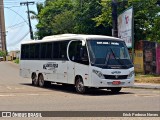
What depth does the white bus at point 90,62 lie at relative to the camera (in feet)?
60.8

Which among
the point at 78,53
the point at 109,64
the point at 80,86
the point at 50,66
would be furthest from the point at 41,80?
the point at 109,64

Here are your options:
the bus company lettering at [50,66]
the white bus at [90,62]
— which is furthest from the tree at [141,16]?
the white bus at [90,62]

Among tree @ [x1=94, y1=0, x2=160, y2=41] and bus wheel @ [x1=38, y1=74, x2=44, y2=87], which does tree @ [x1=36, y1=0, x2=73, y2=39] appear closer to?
tree @ [x1=94, y1=0, x2=160, y2=41]

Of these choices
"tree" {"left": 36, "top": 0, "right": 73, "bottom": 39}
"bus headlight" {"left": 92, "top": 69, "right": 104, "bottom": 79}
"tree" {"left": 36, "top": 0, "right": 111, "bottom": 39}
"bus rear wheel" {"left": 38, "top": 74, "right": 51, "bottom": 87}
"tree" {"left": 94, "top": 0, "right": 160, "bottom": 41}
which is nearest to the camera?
"bus headlight" {"left": 92, "top": 69, "right": 104, "bottom": 79}

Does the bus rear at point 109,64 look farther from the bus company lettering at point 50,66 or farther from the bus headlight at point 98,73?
the bus company lettering at point 50,66

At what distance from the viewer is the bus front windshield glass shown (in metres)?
18.6

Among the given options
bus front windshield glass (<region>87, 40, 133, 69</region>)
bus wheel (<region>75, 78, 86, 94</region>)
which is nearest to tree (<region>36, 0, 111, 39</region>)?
bus front windshield glass (<region>87, 40, 133, 69</region>)

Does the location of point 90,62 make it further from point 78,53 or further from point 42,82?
point 42,82

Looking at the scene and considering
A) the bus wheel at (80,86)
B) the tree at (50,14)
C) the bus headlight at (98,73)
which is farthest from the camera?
the tree at (50,14)

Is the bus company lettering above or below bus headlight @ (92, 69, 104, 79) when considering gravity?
above

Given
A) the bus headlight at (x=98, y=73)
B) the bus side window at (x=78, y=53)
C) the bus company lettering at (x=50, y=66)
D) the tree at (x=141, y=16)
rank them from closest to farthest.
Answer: the bus headlight at (x=98, y=73), the bus side window at (x=78, y=53), the bus company lettering at (x=50, y=66), the tree at (x=141, y=16)

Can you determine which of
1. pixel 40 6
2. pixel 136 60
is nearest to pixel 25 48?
pixel 136 60

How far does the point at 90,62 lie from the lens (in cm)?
1856

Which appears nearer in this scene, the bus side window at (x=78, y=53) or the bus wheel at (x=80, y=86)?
the bus side window at (x=78, y=53)
